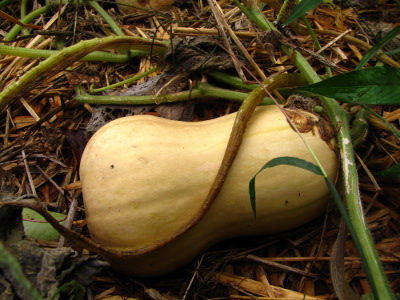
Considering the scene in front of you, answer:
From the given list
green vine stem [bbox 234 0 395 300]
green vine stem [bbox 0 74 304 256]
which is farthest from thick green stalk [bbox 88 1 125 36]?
green vine stem [bbox 0 74 304 256]

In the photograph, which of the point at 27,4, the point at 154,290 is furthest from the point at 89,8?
the point at 154,290

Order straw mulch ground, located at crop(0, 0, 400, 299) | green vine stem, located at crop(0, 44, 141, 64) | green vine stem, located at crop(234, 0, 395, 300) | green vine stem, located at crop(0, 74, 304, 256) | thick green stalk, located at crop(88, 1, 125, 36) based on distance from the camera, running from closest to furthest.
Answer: green vine stem, located at crop(234, 0, 395, 300), green vine stem, located at crop(0, 74, 304, 256), straw mulch ground, located at crop(0, 0, 400, 299), green vine stem, located at crop(0, 44, 141, 64), thick green stalk, located at crop(88, 1, 125, 36)

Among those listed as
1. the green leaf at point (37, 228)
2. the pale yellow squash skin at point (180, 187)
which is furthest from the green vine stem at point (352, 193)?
the green leaf at point (37, 228)

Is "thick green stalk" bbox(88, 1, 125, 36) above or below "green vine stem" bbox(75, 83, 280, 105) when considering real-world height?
above

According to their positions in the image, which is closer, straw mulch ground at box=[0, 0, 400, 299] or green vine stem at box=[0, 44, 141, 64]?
straw mulch ground at box=[0, 0, 400, 299]

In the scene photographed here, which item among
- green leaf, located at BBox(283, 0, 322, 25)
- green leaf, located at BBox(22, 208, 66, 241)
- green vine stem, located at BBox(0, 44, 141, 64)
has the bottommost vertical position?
green leaf, located at BBox(22, 208, 66, 241)

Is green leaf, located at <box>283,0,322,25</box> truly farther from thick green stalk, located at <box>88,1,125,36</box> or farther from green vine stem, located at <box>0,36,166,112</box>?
thick green stalk, located at <box>88,1,125,36</box>

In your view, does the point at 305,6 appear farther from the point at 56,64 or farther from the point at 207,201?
the point at 56,64
